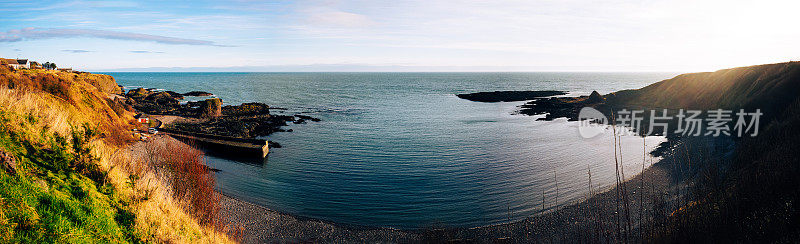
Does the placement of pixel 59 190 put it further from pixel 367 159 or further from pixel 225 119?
pixel 225 119

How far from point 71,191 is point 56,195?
2.74ft

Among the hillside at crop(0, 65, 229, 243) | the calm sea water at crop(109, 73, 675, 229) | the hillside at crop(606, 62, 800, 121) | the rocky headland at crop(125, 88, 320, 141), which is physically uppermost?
the hillside at crop(606, 62, 800, 121)

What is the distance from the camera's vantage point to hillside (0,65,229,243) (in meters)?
6.69

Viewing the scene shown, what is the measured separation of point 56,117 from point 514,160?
27.0m

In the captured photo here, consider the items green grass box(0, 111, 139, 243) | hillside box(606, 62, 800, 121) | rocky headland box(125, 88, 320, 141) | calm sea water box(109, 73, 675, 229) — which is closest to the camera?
green grass box(0, 111, 139, 243)

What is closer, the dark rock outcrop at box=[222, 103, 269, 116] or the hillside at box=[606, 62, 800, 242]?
the hillside at box=[606, 62, 800, 242]

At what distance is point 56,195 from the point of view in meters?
7.74

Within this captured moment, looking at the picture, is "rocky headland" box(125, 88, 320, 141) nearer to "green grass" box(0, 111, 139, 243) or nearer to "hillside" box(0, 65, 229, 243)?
"hillside" box(0, 65, 229, 243)

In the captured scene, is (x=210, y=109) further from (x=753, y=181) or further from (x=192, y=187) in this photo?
(x=753, y=181)

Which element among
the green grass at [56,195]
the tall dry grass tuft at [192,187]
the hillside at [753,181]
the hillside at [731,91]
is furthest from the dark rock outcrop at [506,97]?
the green grass at [56,195]

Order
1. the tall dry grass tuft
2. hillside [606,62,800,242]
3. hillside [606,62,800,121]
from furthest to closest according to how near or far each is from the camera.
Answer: hillside [606,62,800,121]
the tall dry grass tuft
hillside [606,62,800,242]

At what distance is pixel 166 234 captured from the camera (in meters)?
9.49

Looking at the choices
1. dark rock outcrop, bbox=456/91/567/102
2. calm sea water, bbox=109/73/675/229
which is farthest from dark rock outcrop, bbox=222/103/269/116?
dark rock outcrop, bbox=456/91/567/102

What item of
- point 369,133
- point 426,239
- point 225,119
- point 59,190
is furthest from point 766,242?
point 225,119
